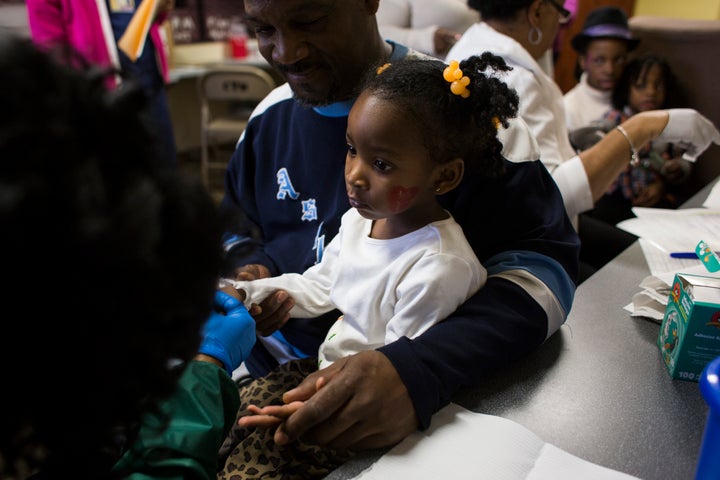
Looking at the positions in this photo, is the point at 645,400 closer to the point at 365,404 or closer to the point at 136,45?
the point at 365,404

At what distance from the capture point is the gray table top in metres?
0.67

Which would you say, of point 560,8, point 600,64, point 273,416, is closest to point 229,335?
point 273,416

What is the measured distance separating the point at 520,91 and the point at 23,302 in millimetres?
1402

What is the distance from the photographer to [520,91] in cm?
151

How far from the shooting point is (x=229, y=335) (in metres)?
0.84

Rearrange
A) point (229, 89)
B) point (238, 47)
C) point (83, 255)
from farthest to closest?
point (238, 47)
point (229, 89)
point (83, 255)

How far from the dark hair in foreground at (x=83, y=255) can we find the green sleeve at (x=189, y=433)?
185mm

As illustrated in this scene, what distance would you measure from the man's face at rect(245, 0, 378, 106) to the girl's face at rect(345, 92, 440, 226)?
197mm

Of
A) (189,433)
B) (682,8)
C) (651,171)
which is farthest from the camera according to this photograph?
(682,8)

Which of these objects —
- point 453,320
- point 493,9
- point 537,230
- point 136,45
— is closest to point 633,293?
point 537,230

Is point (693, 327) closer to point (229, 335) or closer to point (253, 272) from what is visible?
point (229, 335)

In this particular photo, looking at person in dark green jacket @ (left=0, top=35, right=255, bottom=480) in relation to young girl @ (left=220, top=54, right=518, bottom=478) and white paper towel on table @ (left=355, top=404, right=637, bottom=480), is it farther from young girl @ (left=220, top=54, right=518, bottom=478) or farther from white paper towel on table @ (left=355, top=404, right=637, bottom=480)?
young girl @ (left=220, top=54, right=518, bottom=478)

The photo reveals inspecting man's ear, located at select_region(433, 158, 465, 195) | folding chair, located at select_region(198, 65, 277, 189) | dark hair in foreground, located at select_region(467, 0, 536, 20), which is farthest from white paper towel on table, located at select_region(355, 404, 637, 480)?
folding chair, located at select_region(198, 65, 277, 189)

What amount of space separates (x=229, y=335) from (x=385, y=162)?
380 mm
